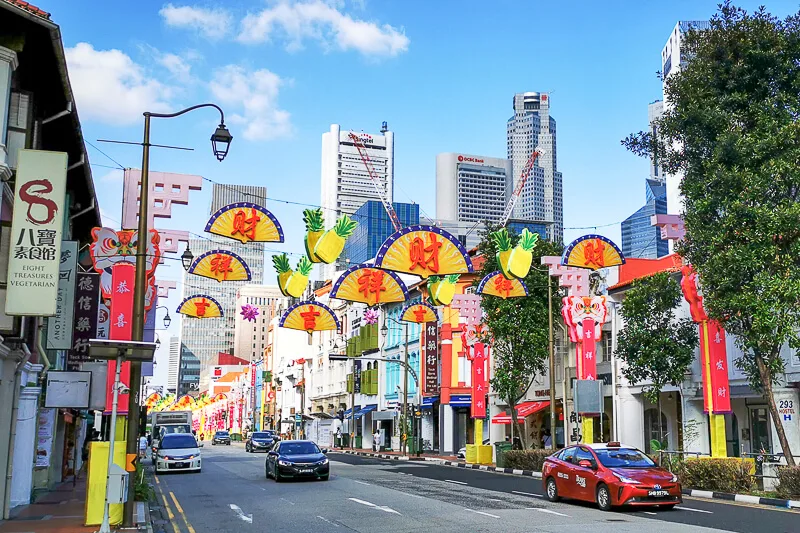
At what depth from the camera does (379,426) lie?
70.5 metres

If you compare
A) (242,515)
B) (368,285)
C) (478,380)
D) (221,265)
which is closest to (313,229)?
(221,265)

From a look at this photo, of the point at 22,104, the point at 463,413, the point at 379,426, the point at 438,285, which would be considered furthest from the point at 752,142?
the point at 379,426

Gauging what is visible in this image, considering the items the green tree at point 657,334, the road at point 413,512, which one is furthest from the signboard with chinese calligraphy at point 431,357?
the road at point 413,512

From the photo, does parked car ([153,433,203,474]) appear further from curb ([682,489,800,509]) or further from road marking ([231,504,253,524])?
curb ([682,489,800,509])

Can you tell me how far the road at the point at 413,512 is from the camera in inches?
623

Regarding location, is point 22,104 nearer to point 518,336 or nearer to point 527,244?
point 527,244

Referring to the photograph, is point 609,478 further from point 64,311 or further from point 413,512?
point 64,311

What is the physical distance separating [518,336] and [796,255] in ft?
59.6

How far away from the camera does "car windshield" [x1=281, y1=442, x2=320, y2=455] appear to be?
29.0 metres

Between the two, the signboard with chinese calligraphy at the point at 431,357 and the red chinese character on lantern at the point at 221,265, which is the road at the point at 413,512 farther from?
the signboard with chinese calligraphy at the point at 431,357

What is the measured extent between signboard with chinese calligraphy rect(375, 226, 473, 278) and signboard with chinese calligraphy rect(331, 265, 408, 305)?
5.07 m

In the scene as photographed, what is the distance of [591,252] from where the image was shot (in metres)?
27.5

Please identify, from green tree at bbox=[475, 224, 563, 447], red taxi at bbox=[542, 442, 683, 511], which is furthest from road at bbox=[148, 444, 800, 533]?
green tree at bbox=[475, 224, 563, 447]

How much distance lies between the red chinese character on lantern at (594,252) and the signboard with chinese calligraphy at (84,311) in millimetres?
14648
